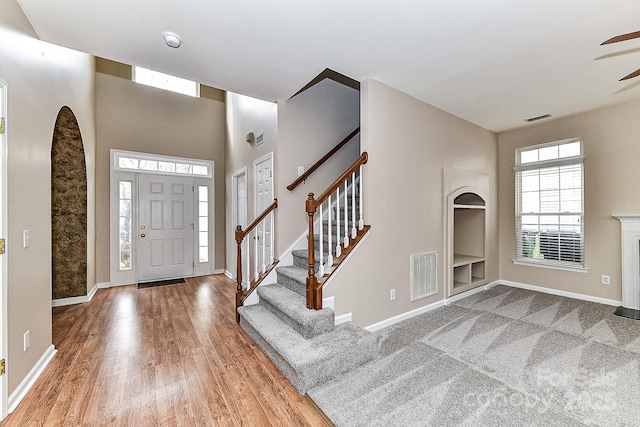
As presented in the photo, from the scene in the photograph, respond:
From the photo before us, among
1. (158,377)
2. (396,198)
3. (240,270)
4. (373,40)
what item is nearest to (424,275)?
(396,198)

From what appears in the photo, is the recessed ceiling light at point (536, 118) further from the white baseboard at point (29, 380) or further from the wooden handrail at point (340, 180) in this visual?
the white baseboard at point (29, 380)

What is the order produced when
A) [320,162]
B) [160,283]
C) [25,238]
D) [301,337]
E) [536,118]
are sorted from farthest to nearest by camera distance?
[160,283], [536,118], [320,162], [301,337], [25,238]

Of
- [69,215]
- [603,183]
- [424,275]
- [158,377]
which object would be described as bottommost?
[158,377]

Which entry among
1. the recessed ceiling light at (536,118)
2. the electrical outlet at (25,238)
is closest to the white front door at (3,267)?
the electrical outlet at (25,238)

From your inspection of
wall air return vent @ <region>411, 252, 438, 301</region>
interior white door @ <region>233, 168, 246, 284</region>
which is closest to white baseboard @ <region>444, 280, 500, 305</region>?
wall air return vent @ <region>411, 252, 438, 301</region>

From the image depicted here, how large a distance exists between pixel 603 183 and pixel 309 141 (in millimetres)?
4130

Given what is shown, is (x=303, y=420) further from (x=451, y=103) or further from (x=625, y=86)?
(x=625, y=86)

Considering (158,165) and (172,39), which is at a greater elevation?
(172,39)

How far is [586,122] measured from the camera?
156 inches

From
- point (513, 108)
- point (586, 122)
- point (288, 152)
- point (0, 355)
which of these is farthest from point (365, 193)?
point (586, 122)

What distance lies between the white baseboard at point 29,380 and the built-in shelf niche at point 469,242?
4.58 meters

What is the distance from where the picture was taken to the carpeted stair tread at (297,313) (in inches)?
96.0

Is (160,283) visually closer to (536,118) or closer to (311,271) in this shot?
(311,271)

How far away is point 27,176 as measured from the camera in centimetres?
210
